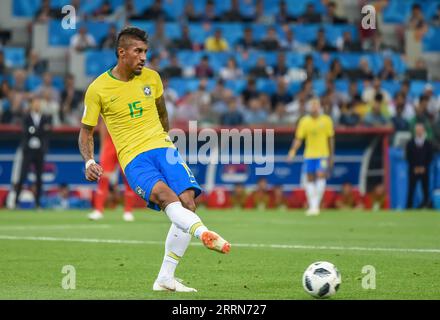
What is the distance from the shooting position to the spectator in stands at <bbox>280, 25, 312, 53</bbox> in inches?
1248

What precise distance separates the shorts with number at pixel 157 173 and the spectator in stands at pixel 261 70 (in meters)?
20.0

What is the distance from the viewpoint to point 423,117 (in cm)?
2866

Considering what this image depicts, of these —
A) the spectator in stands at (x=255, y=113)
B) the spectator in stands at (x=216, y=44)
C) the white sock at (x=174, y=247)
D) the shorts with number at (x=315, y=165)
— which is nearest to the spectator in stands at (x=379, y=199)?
the shorts with number at (x=315, y=165)

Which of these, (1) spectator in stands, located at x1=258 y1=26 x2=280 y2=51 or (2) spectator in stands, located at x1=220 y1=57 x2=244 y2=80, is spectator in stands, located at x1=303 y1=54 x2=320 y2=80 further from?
A: (2) spectator in stands, located at x1=220 y1=57 x2=244 y2=80

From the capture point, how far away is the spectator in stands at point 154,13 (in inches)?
1244

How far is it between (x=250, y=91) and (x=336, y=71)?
9.49 feet

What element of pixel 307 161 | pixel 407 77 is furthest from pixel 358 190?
pixel 407 77

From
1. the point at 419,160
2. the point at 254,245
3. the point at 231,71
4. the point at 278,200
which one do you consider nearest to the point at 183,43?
the point at 231,71

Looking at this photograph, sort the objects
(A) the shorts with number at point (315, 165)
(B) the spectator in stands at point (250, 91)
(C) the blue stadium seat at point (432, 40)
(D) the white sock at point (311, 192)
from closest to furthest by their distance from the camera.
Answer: (D) the white sock at point (311, 192) < (A) the shorts with number at point (315, 165) < (B) the spectator in stands at point (250, 91) < (C) the blue stadium seat at point (432, 40)

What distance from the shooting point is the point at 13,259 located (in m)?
12.9

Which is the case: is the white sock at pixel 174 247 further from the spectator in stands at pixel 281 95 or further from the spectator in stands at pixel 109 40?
the spectator in stands at pixel 109 40

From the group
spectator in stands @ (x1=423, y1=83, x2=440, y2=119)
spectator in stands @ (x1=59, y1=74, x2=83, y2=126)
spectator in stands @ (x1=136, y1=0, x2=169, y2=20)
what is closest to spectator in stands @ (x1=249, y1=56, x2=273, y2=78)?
spectator in stands @ (x1=136, y1=0, x2=169, y2=20)

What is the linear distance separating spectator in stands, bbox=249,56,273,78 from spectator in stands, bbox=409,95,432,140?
4117mm
